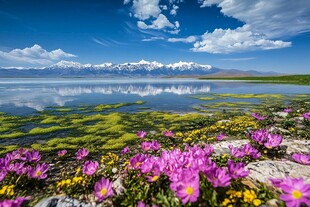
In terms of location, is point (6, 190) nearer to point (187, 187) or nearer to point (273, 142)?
point (187, 187)

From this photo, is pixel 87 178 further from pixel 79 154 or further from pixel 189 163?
pixel 189 163

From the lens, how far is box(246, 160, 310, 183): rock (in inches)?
209

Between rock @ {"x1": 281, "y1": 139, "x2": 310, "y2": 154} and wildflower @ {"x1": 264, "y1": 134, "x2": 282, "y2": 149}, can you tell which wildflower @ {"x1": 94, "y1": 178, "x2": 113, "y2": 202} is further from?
rock @ {"x1": 281, "y1": 139, "x2": 310, "y2": 154}

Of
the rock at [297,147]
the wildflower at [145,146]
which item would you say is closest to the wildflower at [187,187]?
the wildflower at [145,146]

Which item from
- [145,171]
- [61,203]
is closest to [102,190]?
[145,171]

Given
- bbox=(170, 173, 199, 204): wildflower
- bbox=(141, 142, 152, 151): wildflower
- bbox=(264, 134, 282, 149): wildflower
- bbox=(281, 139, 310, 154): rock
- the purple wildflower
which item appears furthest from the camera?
bbox=(281, 139, 310, 154): rock

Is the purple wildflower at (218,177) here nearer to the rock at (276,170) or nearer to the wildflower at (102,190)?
the rock at (276,170)

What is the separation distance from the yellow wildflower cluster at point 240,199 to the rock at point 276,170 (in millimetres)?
1191

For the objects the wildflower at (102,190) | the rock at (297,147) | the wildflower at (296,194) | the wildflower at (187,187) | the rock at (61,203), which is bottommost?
the rock at (61,203)

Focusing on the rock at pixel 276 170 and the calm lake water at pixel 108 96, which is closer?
the rock at pixel 276 170

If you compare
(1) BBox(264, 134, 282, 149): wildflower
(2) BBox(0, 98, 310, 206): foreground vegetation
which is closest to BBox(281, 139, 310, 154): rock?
(2) BBox(0, 98, 310, 206): foreground vegetation

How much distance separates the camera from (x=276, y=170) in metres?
5.52

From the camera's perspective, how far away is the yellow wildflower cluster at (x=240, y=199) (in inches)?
161

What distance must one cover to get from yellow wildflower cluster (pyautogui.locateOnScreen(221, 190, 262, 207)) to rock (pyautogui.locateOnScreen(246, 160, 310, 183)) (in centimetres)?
119
